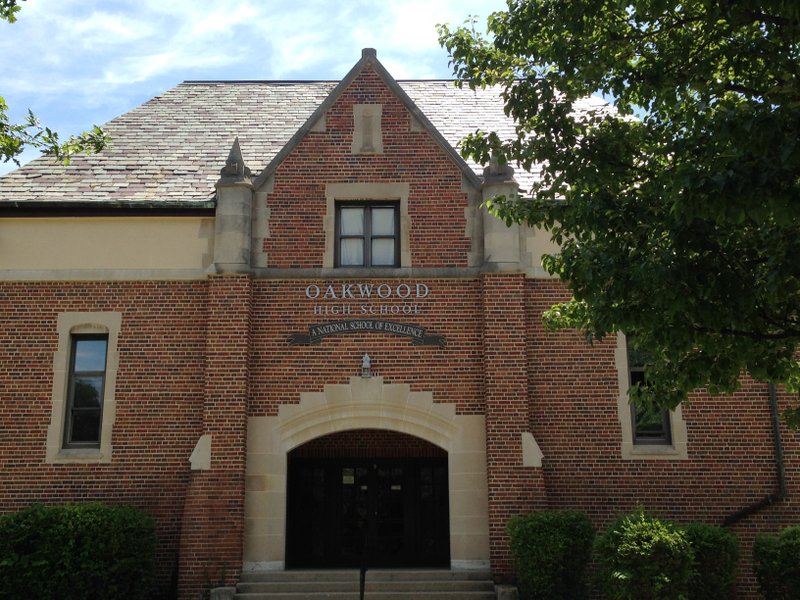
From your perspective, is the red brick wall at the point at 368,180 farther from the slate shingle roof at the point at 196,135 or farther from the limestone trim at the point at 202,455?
the limestone trim at the point at 202,455

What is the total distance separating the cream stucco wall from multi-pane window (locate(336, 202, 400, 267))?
7.36 ft

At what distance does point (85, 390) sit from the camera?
13.6 meters

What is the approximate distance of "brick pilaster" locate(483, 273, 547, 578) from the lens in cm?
1248

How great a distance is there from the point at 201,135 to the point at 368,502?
8172mm

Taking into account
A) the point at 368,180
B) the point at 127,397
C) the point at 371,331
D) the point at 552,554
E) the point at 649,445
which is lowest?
the point at 552,554

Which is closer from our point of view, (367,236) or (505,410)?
(505,410)

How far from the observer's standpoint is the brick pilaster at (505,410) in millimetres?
12484

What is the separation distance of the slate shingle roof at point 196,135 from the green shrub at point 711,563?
6550mm

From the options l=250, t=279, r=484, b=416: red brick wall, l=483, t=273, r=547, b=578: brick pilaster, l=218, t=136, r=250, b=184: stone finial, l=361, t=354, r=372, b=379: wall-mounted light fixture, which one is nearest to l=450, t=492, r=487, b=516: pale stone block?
l=483, t=273, r=547, b=578: brick pilaster

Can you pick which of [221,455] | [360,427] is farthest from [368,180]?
[221,455]

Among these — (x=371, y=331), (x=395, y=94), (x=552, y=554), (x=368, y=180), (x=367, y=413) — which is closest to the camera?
(x=552, y=554)

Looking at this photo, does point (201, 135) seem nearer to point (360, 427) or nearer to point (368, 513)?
point (360, 427)

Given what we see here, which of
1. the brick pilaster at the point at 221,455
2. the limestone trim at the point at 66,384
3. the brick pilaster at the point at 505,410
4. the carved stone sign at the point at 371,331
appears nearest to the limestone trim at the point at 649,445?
the brick pilaster at the point at 505,410

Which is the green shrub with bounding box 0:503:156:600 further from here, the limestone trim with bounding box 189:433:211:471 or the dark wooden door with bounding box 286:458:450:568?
the dark wooden door with bounding box 286:458:450:568
